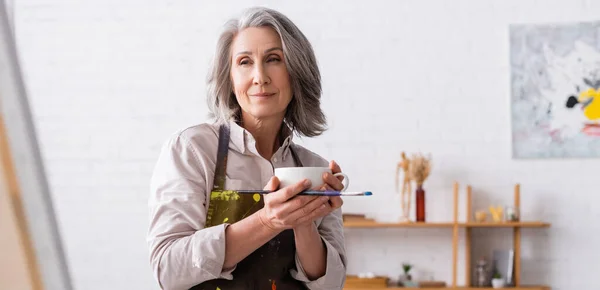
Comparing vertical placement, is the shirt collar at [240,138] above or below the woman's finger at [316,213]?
above

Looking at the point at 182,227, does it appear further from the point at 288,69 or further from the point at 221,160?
the point at 288,69

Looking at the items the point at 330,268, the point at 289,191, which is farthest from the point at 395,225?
the point at 289,191

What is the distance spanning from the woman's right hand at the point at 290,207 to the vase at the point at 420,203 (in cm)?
304

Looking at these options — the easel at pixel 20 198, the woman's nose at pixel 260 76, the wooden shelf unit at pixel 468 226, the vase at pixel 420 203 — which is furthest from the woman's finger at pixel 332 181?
the vase at pixel 420 203

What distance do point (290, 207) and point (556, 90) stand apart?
3.45 metres

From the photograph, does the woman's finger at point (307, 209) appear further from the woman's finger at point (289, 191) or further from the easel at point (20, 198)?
the easel at point (20, 198)

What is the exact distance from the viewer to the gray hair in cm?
160

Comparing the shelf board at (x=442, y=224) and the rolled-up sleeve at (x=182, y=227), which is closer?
the rolled-up sleeve at (x=182, y=227)

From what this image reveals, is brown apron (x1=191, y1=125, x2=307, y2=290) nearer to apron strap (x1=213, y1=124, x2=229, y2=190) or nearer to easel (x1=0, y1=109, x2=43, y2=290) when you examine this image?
apron strap (x1=213, y1=124, x2=229, y2=190)

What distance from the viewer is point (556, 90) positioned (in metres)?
4.39

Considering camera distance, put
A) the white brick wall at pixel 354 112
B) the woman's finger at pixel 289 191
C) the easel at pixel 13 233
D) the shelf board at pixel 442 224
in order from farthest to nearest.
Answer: the white brick wall at pixel 354 112
the shelf board at pixel 442 224
the woman's finger at pixel 289 191
the easel at pixel 13 233

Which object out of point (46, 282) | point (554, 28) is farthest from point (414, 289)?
point (46, 282)

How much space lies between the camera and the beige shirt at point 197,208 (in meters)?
1.37

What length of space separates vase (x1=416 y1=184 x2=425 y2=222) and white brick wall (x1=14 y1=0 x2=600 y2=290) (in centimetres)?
14
